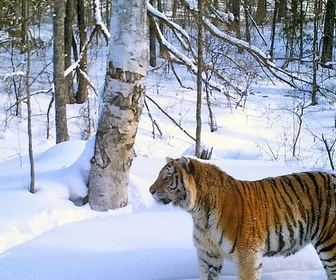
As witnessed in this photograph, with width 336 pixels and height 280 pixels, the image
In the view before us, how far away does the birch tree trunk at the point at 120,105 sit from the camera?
4848 millimetres

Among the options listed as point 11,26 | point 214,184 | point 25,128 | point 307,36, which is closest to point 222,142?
point 25,128

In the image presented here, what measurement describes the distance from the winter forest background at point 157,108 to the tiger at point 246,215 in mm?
1338

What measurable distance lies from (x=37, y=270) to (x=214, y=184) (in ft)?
4.69

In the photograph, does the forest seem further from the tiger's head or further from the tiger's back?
the tiger's back

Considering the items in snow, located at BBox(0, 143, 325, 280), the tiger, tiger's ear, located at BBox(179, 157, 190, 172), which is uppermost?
tiger's ear, located at BBox(179, 157, 190, 172)

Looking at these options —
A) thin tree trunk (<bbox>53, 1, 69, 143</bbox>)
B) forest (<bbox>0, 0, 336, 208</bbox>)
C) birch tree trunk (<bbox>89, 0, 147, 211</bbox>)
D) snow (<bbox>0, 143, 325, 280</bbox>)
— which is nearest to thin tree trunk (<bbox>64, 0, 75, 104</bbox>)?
forest (<bbox>0, 0, 336, 208</bbox>)

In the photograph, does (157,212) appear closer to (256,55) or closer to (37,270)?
(37,270)

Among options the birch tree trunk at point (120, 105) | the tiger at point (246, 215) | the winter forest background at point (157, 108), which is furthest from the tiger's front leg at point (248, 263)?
the birch tree trunk at point (120, 105)

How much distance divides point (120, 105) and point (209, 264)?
196cm

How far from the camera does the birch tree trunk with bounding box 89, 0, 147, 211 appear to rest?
4.85 metres

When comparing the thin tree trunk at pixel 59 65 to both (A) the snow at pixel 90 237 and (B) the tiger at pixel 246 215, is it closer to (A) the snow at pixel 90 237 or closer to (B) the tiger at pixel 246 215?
(A) the snow at pixel 90 237

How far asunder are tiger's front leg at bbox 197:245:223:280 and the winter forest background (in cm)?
130

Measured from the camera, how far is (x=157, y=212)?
198 inches

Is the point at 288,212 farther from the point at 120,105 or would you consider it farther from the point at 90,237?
the point at 120,105
